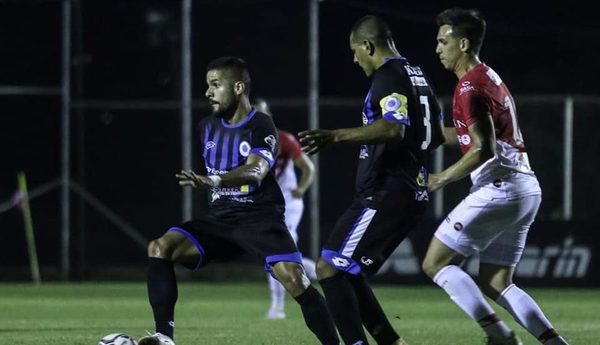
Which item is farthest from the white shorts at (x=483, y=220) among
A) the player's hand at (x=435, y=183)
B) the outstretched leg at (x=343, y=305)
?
the outstretched leg at (x=343, y=305)

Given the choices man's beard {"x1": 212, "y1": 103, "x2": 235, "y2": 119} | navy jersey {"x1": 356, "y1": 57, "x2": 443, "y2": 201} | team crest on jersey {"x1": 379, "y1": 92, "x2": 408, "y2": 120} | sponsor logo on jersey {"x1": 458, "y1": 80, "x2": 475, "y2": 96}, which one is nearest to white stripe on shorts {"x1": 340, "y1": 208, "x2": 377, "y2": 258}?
navy jersey {"x1": 356, "y1": 57, "x2": 443, "y2": 201}

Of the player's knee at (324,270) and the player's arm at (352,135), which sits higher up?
the player's arm at (352,135)

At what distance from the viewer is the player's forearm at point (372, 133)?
8.59 m

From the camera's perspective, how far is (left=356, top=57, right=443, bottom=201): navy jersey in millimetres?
8984

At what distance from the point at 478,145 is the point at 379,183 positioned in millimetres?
658

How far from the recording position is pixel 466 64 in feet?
31.8

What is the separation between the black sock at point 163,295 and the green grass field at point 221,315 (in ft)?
6.21

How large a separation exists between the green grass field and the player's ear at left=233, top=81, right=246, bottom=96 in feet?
7.88

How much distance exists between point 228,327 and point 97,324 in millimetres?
1337

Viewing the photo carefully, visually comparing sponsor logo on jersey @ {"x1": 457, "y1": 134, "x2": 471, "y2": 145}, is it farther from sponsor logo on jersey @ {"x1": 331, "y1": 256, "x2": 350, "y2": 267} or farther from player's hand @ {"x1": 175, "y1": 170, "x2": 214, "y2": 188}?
player's hand @ {"x1": 175, "y1": 170, "x2": 214, "y2": 188}

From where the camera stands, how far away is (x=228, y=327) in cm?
1350

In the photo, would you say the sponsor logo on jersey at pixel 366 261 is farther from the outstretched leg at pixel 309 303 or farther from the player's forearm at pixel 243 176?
the player's forearm at pixel 243 176

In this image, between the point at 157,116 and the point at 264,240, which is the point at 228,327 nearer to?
the point at 264,240

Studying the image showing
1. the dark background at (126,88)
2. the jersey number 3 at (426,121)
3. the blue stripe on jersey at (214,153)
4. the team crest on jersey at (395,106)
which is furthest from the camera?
the dark background at (126,88)
